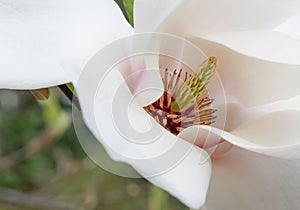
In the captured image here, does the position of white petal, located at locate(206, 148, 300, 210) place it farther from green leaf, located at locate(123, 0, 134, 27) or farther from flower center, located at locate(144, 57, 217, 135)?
green leaf, located at locate(123, 0, 134, 27)

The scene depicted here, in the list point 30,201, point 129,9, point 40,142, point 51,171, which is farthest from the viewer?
Result: point 51,171

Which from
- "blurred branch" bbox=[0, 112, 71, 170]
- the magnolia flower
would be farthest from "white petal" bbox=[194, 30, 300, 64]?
"blurred branch" bbox=[0, 112, 71, 170]

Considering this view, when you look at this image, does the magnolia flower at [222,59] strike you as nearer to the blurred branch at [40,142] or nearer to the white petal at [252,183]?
the white petal at [252,183]

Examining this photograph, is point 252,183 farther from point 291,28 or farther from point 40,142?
point 40,142

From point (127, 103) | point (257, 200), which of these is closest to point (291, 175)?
point (257, 200)

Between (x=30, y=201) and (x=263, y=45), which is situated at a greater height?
(x=263, y=45)

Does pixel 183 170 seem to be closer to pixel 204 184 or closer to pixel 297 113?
pixel 204 184

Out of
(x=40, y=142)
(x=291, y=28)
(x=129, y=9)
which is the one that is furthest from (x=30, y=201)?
(x=291, y=28)
